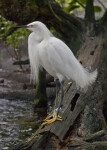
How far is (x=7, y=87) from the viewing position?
702 cm

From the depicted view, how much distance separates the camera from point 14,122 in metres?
5.08

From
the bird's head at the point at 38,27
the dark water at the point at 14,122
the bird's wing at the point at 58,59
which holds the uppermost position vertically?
the bird's head at the point at 38,27

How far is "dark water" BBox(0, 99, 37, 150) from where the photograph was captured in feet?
14.0

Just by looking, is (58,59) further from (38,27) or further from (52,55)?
(38,27)

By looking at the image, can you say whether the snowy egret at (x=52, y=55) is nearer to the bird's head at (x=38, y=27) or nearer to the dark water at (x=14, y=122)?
the bird's head at (x=38, y=27)

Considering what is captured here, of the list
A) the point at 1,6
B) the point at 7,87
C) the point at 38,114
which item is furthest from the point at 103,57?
the point at 7,87

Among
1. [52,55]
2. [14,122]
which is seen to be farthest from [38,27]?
[14,122]

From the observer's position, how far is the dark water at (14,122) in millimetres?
4273

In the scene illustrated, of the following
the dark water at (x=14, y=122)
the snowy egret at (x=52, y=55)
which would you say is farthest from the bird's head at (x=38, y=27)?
the dark water at (x=14, y=122)

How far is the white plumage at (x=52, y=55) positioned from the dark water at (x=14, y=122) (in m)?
1.48

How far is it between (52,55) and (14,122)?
231 centimetres

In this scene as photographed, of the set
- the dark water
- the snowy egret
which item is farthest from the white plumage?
the dark water

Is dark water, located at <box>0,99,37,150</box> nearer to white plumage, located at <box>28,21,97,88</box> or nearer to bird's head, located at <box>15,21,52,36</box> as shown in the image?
white plumage, located at <box>28,21,97,88</box>

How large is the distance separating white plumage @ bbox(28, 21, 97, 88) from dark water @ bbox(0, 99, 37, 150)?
1.48 m
